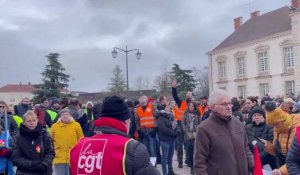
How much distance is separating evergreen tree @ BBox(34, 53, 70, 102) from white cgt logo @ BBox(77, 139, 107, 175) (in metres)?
45.2

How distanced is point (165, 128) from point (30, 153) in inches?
182

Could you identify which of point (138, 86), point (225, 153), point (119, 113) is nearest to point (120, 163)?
point (119, 113)

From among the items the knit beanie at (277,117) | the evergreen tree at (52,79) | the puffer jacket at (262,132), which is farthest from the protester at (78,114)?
the evergreen tree at (52,79)

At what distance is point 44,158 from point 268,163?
3771mm

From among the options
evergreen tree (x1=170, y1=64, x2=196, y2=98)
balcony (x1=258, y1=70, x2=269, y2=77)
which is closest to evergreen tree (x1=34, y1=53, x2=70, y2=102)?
evergreen tree (x1=170, y1=64, x2=196, y2=98)

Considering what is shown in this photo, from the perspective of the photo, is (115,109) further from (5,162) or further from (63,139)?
(63,139)

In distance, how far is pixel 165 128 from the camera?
10.6 m

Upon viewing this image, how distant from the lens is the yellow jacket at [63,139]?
26.8ft

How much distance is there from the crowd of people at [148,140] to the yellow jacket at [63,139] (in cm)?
2

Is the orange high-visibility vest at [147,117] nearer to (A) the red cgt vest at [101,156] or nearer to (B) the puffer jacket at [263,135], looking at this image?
(B) the puffer jacket at [263,135]

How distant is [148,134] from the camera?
11.6 meters

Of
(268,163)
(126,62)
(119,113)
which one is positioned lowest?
(268,163)

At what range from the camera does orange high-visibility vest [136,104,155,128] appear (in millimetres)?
11469

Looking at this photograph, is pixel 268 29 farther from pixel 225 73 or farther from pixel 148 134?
pixel 148 134
